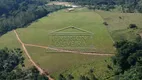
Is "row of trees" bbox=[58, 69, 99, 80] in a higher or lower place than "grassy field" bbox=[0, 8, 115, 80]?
higher

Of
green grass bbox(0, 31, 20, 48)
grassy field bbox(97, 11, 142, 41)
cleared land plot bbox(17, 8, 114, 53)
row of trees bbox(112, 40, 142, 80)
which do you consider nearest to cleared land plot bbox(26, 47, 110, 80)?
row of trees bbox(112, 40, 142, 80)

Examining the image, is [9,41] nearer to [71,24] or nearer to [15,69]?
[71,24]

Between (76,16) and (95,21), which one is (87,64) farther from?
(76,16)

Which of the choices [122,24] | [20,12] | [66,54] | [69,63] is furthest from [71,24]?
[20,12]

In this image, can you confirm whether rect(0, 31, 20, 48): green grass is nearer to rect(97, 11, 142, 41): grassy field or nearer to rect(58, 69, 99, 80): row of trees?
rect(97, 11, 142, 41): grassy field

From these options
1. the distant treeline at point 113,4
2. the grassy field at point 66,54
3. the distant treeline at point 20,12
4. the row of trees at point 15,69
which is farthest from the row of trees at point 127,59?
the distant treeline at point 20,12
